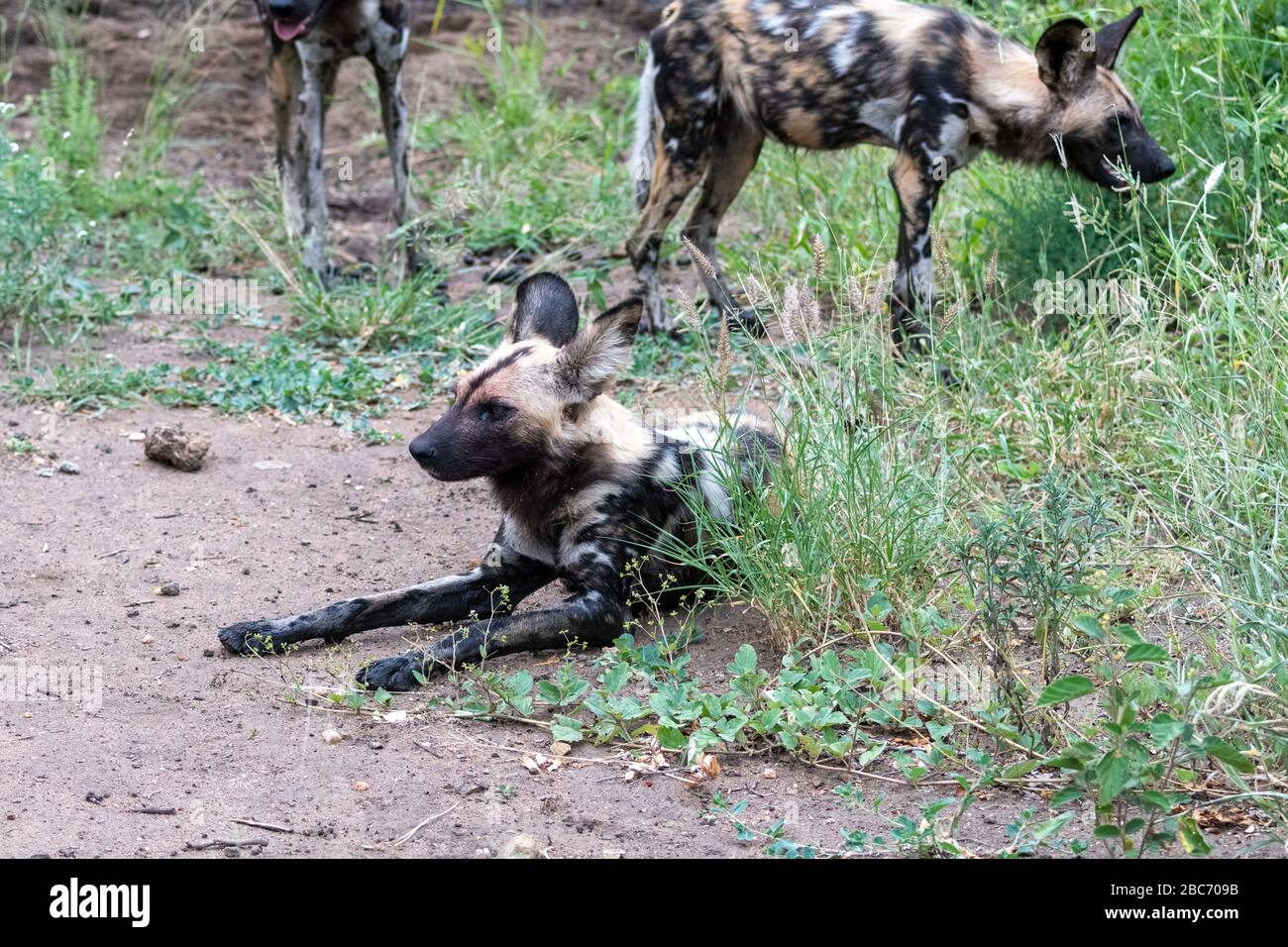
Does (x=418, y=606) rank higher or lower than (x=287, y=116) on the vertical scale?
lower

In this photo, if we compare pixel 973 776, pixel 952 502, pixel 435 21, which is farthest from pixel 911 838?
pixel 435 21

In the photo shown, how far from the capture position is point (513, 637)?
11.2ft

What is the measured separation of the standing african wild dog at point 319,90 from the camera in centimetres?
608

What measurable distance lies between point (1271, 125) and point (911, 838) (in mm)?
3109

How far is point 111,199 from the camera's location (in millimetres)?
6746

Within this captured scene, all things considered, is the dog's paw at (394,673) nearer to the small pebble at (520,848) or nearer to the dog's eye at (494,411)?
the dog's eye at (494,411)

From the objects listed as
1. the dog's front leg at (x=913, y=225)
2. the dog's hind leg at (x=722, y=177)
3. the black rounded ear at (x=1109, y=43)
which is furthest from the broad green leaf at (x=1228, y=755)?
the dog's hind leg at (x=722, y=177)

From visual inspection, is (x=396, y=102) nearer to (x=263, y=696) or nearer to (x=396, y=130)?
(x=396, y=130)

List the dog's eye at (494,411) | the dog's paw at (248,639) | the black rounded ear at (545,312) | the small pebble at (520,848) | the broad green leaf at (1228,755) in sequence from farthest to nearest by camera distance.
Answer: the black rounded ear at (545,312) < the dog's eye at (494,411) < the dog's paw at (248,639) < the small pebble at (520,848) < the broad green leaf at (1228,755)

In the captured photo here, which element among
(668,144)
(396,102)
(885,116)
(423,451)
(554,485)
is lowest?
(554,485)

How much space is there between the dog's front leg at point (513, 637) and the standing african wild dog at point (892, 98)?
1.63 m

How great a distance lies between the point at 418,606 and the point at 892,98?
2.56 m

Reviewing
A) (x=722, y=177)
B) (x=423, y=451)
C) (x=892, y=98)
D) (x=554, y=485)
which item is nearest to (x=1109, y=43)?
(x=892, y=98)
